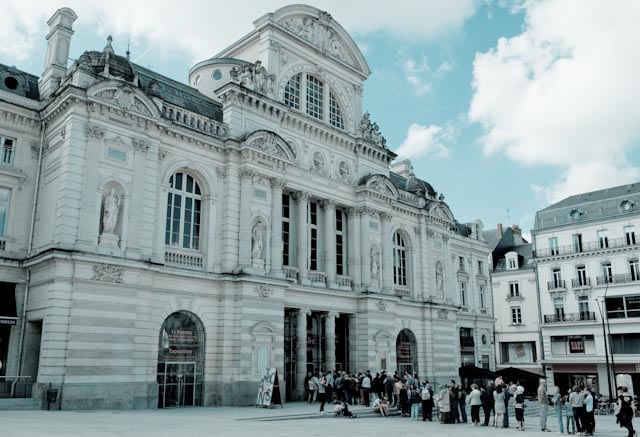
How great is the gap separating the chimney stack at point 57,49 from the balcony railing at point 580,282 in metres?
46.9

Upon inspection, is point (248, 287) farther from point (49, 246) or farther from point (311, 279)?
point (49, 246)

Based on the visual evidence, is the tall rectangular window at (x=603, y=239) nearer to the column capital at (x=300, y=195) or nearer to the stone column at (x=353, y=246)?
the stone column at (x=353, y=246)

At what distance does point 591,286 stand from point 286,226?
33.6 metres

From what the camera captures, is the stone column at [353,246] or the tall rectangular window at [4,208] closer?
the tall rectangular window at [4,208]

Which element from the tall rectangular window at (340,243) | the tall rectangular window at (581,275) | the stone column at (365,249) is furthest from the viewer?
the tall rectangular window at (581,275)

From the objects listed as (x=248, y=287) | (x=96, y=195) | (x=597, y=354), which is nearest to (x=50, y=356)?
(x=96, y=195)

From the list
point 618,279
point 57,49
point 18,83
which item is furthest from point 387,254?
point 618,279

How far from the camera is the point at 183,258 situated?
28.4 m

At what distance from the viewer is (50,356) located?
2248cm

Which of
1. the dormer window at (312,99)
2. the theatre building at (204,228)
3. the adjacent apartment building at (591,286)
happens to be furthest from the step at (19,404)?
the adjacent apartment building at (591,286)

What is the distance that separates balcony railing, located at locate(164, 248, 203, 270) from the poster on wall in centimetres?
626

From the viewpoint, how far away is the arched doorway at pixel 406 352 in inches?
1563

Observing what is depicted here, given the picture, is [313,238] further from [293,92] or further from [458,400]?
[458,400]

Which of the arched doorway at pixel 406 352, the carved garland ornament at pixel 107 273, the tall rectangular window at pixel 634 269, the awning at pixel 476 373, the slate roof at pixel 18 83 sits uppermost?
the slate roof at pixel 18 83
